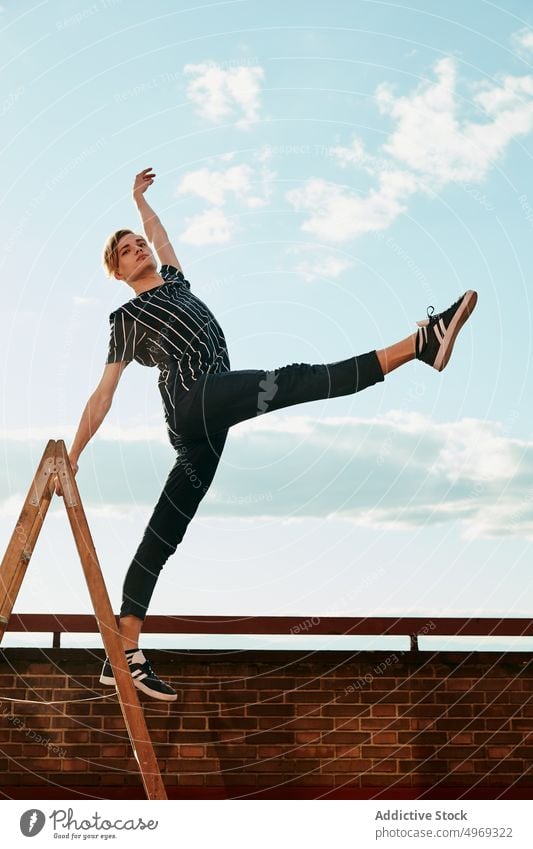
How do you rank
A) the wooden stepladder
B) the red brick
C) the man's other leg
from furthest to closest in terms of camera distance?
1. the red brick
2. the man's other leg
3. the wooden stepladder

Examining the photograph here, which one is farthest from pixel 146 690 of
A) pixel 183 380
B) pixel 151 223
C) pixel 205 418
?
pixel 151 223

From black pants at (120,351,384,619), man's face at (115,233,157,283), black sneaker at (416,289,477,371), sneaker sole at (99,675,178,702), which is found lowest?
sneaker sole at (99,675,178,702)

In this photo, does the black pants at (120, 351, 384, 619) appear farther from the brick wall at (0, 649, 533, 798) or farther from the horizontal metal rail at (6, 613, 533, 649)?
the brick wall at (0, 649, 533, 798)

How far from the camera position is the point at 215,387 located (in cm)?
538

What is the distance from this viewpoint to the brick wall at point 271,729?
6055 millimetres

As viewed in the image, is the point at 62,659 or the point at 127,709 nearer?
the point at 127,709

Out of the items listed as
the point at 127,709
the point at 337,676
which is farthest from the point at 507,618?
the point at 127,709

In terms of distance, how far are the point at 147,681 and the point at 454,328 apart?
112 inches

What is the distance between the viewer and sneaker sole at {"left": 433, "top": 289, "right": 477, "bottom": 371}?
17.4ft

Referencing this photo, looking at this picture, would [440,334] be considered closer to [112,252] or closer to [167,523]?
[167,523]

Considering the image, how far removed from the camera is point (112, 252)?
599cm

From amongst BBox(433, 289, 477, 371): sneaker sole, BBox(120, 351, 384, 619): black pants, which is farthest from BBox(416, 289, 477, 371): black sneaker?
BBox(120, 351, 384, 619): black pants

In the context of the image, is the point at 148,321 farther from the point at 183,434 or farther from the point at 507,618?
the point at 507,618
